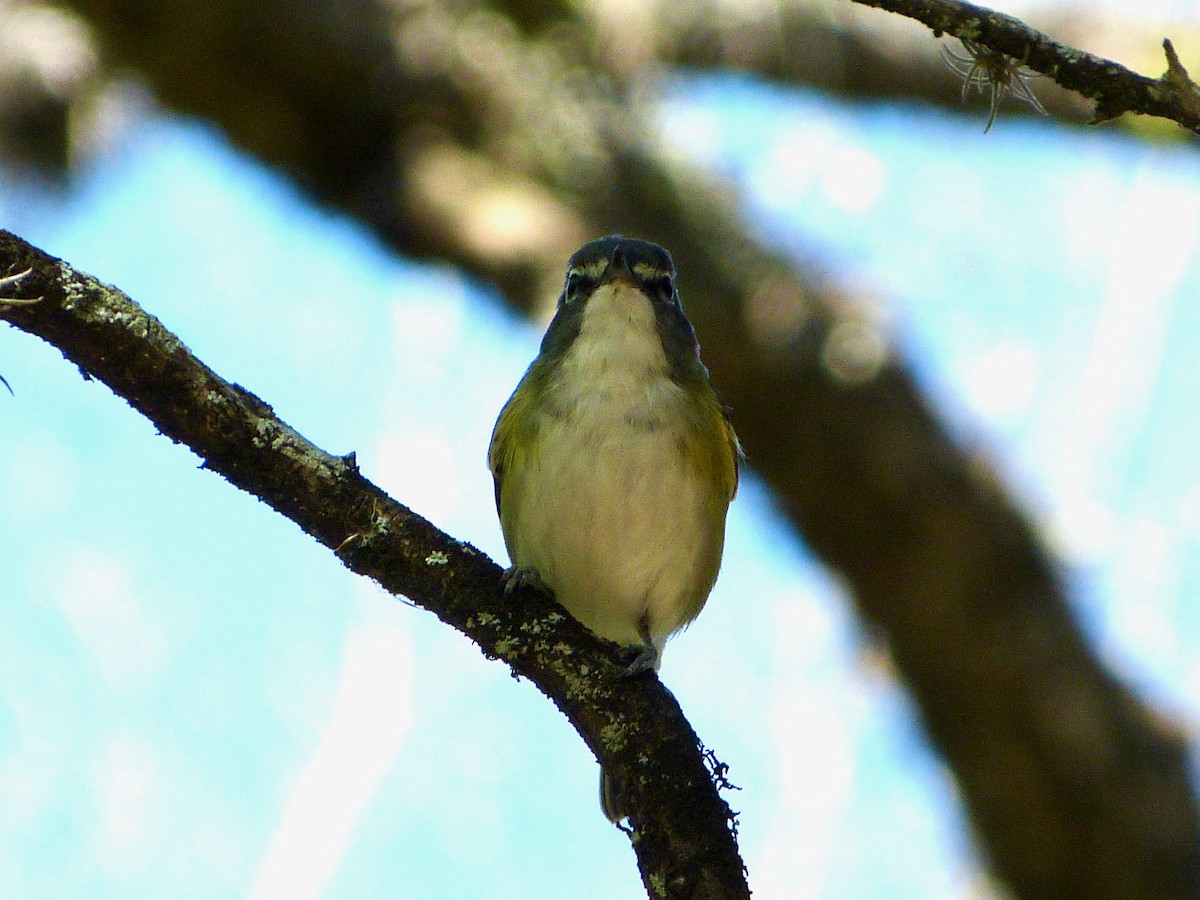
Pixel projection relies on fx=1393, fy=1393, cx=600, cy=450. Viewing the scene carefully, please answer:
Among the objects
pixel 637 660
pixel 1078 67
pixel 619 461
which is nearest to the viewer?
pixel 1078 67

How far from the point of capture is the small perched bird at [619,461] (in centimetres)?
449

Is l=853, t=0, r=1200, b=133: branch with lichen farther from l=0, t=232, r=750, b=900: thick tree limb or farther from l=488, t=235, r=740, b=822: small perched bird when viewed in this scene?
l=488, t=235, r=740, b=822: small perched bird

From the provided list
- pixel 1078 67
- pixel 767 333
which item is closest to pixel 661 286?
pixel 767 333

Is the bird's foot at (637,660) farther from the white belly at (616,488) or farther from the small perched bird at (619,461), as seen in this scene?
the white belly at (616,488)

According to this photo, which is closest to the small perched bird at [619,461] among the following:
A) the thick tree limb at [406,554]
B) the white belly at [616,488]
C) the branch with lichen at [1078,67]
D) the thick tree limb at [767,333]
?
the white belly at [616,488]

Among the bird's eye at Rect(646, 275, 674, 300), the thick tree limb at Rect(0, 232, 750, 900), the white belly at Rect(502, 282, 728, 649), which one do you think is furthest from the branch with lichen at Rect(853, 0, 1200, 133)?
the bird's eye at Rect(646, 275, 674, 300)

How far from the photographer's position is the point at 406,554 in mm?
3135

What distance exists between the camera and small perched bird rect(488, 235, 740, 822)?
4.49 m

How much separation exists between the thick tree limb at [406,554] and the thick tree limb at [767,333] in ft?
11.1

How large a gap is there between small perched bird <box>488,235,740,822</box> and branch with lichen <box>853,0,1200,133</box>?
2179 millimetres

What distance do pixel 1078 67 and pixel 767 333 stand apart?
13.4 ft

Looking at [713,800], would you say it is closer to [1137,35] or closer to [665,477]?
[665,477]

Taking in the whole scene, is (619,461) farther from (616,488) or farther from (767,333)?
(767,333)

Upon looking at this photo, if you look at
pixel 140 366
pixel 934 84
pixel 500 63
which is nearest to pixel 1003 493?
pixel 934 84
